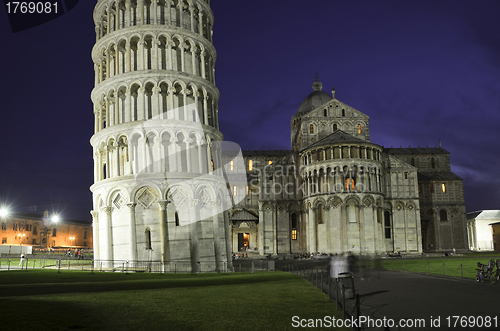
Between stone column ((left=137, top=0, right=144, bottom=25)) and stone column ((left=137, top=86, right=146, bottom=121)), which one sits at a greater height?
stone column ((left=137, top=0, right=144, bottom=25))

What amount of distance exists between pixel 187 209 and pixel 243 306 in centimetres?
2343

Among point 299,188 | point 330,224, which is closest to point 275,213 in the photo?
point 299,188

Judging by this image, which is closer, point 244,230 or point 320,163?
point 320,163

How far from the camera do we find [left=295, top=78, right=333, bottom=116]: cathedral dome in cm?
8850

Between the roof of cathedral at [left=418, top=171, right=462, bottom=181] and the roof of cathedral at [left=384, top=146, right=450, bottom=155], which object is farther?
the roof of cathedral at [left=384, top=146, right=450, bottom=155]

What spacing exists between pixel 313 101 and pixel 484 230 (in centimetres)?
4646

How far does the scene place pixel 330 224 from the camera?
224 feet

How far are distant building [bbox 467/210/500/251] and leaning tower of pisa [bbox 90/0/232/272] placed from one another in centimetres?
7161

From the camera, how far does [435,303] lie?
50.6ft

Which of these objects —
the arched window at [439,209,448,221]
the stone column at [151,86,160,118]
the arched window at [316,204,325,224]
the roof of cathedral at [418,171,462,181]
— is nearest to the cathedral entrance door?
the arched window at [316,204,325,224]

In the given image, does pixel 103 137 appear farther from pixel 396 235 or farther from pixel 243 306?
pixel 396 235

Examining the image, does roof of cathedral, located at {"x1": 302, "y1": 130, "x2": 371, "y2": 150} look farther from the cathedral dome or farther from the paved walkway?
the paved walkway

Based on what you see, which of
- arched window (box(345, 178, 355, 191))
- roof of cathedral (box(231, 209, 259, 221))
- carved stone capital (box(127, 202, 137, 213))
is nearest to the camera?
carved stone capital (box(127, 202, 137, 213))

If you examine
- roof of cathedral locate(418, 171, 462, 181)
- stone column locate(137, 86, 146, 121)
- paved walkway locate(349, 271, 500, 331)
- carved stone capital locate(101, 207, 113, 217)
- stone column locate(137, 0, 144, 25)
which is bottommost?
paved walkway locate(349, 271, 500, 331)
